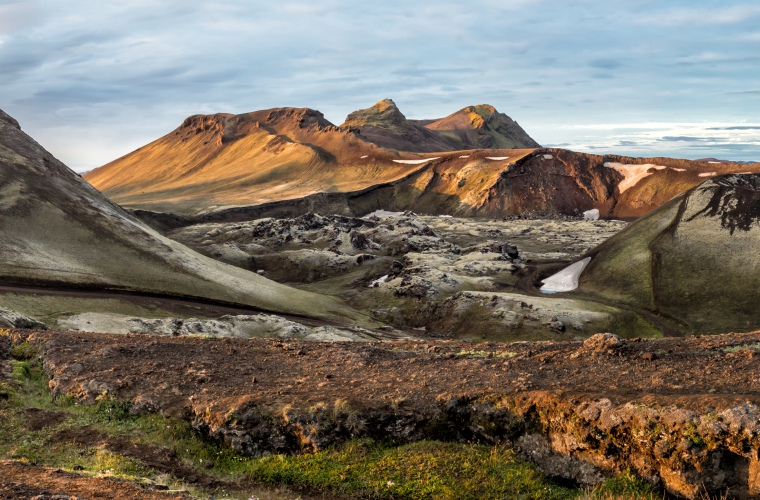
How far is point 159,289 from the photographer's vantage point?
71.1 meters

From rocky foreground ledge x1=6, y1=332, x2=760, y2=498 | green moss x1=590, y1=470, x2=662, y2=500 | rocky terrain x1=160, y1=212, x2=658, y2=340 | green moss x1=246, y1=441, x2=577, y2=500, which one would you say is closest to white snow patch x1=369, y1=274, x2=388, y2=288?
rocky terrain x1=160, y1=212, x2=658, y2=340

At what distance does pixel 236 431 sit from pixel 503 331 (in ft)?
185

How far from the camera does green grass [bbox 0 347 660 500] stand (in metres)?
Result: 17.3

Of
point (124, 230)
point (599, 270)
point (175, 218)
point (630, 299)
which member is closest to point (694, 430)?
point (630, 299)

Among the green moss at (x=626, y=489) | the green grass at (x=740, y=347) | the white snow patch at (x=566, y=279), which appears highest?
the green grass at (x=740, y=347)

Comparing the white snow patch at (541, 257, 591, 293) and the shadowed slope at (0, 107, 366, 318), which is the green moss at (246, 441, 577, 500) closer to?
the shadowed slope at (0, 107, 366, 318)

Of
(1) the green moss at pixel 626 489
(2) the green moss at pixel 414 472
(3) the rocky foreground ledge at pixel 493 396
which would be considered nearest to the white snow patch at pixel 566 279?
(3) the rocky foreground ledge at pixel 493 396

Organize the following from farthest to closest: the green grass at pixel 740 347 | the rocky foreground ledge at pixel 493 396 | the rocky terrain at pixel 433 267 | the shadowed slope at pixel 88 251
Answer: the rocky terrain at pixel 433 267, the shadowed slope at pixel 88 251, the green grass at pixel 740 347, the rocky foreground ledge at pixel 493 396

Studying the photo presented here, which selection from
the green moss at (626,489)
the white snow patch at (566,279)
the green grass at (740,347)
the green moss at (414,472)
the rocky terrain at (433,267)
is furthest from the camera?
the white snow patch at (566,279)

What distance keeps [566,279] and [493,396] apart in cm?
7631

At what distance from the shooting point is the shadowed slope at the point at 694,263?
69.2m

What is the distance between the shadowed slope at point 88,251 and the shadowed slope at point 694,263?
4153 centimetres

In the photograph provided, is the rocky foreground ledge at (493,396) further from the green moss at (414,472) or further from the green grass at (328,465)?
the green moss at (414,472)

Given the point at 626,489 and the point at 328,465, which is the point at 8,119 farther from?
the point at 626,489
